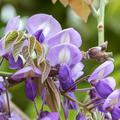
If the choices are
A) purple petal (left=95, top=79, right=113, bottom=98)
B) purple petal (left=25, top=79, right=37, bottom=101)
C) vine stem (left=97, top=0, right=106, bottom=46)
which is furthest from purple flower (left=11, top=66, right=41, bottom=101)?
vine stem (left=97, top=0, right=106, bottom=46)

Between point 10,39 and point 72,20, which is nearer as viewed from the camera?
point 10,39

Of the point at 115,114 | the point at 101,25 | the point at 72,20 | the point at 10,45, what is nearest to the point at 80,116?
the point at 115,114

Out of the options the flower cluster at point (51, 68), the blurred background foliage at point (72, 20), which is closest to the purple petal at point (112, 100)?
the flower cluster at point (51, 68)

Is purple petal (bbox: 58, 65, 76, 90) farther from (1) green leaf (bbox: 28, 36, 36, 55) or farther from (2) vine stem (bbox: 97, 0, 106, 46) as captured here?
(2) vine stem (bbox: 97, 0, 106, 46)

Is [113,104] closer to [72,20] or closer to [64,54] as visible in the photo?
[64,54]

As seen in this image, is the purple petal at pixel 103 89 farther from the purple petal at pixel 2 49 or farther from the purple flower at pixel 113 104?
the purple petal at pixel 2 49

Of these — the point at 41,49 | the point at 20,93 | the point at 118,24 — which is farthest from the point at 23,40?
the point at 118,24
